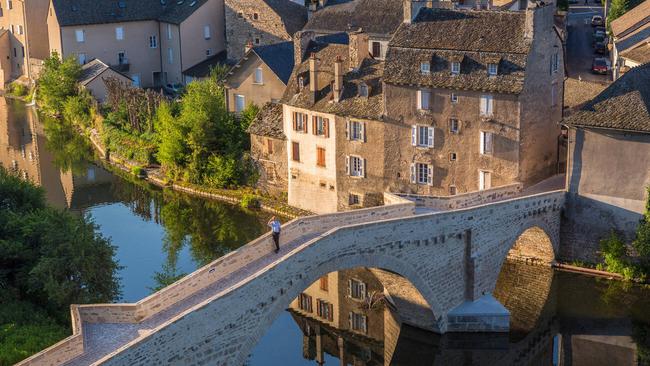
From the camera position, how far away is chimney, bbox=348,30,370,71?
54.7 metres

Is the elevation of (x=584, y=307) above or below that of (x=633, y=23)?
below

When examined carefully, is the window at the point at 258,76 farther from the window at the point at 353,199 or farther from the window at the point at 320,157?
the window at the point at 353,199

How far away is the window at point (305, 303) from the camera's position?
4661 cm

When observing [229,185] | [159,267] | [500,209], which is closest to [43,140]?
[229,185]

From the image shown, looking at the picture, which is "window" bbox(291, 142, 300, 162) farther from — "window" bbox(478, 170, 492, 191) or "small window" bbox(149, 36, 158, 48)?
"small window" bbox(149, 36, 158, 48)

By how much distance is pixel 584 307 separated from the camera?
46094 mm

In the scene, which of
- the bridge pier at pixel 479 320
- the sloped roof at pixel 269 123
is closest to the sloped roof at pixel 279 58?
the sloped roof at pixel 269 123

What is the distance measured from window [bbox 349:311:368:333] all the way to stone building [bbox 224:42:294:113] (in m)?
21.4

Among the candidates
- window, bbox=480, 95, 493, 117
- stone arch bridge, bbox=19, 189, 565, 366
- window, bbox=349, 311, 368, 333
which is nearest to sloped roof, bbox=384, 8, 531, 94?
window, bbox=480, 95, 493, 117

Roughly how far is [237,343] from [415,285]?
11.5 metres

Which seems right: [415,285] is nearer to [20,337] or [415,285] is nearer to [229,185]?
[20,337]

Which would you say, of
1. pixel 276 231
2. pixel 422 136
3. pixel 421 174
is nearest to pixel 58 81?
pixel 421 174

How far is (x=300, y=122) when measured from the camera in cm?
5719

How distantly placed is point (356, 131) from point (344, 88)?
2.53 meters
